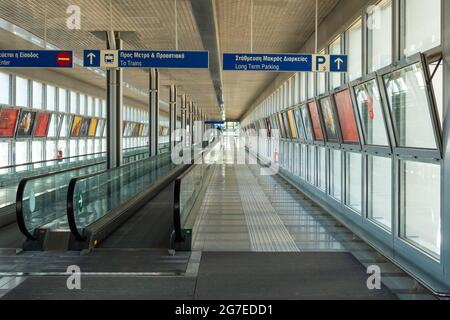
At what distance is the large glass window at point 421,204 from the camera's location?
19.1 feet

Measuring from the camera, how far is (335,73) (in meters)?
10.9

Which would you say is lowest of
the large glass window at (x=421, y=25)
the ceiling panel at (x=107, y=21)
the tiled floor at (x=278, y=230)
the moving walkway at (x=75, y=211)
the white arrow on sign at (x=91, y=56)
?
the tiled floor at (x=278, y=230)

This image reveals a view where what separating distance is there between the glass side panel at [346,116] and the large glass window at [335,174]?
1.49 m

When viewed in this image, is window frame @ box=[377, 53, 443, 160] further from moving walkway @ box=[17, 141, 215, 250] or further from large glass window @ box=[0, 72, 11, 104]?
large glass window @ box=[0, 72, 11, 104]

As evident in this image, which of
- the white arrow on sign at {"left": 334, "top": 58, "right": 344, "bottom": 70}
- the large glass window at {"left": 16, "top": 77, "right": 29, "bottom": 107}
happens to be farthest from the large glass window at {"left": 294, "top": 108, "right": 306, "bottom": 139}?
the large glass window at {"left": 16, "top": 77, "right": 29, "bottom": 107}

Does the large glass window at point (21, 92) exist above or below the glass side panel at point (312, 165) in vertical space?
above

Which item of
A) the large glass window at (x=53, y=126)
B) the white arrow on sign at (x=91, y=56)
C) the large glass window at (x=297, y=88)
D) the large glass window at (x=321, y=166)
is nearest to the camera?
the white arrow on sign at (x=91, y=56)

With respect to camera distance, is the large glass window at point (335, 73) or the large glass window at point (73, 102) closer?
the large glass window at point (335, 73)

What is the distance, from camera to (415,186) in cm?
643

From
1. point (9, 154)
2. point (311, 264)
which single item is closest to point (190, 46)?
point (9, 154)

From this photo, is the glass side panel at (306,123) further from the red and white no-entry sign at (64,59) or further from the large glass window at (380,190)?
the red and white no-entry sign at (64,59)

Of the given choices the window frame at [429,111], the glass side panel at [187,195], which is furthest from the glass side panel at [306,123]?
the window frame at [429,111]

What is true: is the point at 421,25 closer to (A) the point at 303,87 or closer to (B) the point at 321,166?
(B) the point at 321,166

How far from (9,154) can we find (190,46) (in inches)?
364
